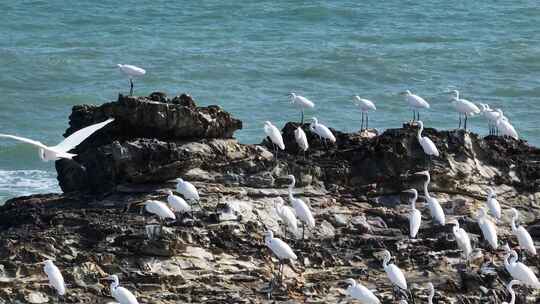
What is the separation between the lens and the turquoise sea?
156 feet

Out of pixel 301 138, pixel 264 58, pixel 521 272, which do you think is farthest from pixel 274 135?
pixel 264 58

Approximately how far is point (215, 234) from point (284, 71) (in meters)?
30.4

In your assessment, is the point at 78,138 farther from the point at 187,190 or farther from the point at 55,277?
the point at 55,277

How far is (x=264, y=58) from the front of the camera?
56344 millimetres

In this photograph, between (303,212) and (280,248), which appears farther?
(303,212)

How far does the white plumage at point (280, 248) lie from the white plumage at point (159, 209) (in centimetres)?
177

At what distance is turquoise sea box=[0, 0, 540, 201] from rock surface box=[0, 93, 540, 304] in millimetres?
12732

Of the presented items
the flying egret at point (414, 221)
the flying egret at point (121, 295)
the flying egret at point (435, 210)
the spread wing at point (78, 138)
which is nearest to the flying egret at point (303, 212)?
the flying egret at point (414, 221)

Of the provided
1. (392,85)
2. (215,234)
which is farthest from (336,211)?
(392,85)

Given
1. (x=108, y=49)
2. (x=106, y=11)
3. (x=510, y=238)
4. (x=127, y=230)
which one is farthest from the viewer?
(x=106, y=11)

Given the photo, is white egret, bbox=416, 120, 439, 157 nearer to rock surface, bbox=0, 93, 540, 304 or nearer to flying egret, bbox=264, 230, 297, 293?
rock surface, bbox=0, 93, 540, 304

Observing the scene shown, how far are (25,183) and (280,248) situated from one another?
58.7 ft

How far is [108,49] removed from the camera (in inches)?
2307

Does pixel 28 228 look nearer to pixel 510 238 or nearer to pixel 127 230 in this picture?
pixel 127 230
